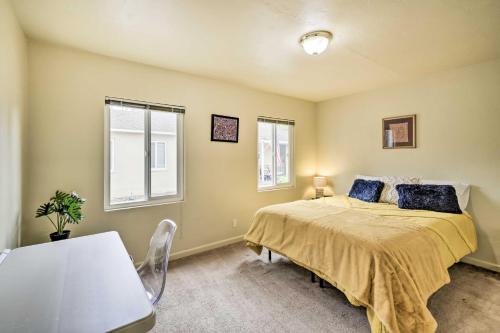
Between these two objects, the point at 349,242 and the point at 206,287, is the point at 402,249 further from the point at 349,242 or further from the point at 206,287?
the point at 206,287

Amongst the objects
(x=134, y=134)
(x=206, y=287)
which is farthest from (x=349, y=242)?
(x=134, y=134)

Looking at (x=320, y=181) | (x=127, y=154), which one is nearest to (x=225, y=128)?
(x=127, y=154)

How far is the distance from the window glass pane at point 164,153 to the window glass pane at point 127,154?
14 cm

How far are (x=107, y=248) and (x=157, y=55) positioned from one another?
77.9 inches

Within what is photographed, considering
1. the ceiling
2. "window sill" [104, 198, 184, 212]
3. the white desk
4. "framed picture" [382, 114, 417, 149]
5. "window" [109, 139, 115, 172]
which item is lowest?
the white desk

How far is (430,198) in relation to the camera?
280 centimetres

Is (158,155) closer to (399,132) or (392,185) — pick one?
(392,185)

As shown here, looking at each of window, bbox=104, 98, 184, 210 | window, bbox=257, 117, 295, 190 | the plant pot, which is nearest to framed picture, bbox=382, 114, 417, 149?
window, bbox=257, 117, 295, 190

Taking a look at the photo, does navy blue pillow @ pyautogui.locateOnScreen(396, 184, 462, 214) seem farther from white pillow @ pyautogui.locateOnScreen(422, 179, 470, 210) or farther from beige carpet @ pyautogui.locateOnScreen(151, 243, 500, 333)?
beige carpet @ pyautogui.locateOnScreen(151, 243, 500, 333)

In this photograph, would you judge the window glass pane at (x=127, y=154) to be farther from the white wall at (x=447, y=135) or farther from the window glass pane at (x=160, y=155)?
the white wall at (x=447, y=135)

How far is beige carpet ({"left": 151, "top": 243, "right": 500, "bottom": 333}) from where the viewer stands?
6.03 feet

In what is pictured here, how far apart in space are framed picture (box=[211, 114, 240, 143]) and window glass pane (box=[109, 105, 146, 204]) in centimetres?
93

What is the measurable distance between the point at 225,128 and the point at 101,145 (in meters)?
1.56

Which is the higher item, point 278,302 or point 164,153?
point 164,153
